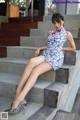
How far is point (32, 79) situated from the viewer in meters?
2.85

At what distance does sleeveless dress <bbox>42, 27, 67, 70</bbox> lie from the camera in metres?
3.10

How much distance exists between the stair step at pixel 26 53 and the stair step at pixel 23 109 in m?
0.88

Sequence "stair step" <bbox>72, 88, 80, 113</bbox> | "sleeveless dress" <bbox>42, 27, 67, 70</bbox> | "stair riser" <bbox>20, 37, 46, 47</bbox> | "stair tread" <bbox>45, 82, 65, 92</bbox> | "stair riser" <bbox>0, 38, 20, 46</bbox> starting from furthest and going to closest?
"stair riser" <bbox>0, 38, 20, 46</bbox>
"stair riser" <bbox>20, 37, 46, 47</bbox>
"stair step" <bbox>72, 88, 80, 113</bbox>
"sleeveless dress" <bbox>42, 27, 67, 70</bbox>
"stair tread" <bbox>45, 82, 65, 92</bbox>

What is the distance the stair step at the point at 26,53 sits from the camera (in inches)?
135

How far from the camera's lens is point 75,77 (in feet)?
11.9

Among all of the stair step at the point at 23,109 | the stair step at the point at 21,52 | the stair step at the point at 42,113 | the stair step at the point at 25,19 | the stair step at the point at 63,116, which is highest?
the stair step at the point at 25,19

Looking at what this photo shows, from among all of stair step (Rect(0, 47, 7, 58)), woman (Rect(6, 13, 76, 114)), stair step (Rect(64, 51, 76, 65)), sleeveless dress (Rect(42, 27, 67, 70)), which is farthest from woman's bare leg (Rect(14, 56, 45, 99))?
stair step (Rect(0, 47, 7, 58))

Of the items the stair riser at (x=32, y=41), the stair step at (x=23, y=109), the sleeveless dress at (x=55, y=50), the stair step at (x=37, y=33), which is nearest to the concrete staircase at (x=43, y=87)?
the stair step at (x=23, y=109)

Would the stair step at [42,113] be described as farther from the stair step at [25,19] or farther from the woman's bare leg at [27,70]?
the stair step at [25,19]

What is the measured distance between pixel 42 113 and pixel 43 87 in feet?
1.30

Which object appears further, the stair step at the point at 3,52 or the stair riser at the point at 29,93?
the stair step at the point at 3,52

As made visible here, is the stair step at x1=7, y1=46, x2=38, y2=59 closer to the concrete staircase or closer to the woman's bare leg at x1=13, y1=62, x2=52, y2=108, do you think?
the concrete staircase

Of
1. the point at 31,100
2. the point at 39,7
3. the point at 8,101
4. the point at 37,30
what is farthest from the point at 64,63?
the point at 39,7

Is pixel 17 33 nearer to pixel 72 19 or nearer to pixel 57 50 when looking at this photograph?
pixel 72 19
